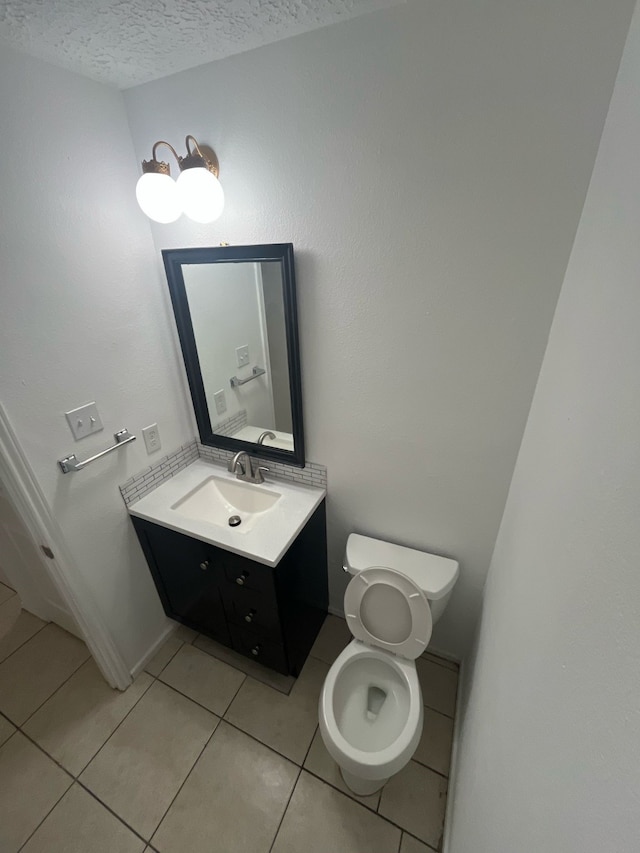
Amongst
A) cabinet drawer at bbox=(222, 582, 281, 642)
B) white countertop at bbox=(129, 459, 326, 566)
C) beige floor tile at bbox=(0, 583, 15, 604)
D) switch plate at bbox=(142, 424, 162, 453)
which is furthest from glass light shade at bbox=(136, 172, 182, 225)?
beige floor tile at bbox=(0, 583, 15, 604)

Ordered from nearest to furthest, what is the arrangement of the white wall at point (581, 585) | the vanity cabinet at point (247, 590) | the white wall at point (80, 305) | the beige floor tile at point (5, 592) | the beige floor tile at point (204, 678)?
1. the white wall at point (581, 585)
2. the white wall at point (80, 305)
3. the vanity cabinet at point (247, 590)
4. the beige floor tile at point (204, 678)
5. the beige floor tile at point (5, 592)

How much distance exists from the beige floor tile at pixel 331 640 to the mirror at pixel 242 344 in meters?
0.95

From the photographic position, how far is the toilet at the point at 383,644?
1216 millimetres

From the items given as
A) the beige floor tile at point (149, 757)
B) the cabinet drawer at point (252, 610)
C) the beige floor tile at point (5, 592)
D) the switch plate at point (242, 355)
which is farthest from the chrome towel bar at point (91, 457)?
the beige floor tile at point (5, 592)

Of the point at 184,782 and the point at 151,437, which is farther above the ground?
the point at 151,437

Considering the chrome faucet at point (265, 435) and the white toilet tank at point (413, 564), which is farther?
the chrome faucet at point (265, 435)

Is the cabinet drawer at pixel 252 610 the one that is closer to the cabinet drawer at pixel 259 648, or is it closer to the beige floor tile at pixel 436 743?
the cabinet drawer at pixel 259 648

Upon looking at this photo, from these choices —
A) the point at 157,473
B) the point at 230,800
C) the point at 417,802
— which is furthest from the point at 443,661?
the point at 157,473

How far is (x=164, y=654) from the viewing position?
5.65ft

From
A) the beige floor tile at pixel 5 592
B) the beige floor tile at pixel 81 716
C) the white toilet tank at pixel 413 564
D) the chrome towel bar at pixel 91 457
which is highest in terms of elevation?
the chrome towel bar at pixel 91 457

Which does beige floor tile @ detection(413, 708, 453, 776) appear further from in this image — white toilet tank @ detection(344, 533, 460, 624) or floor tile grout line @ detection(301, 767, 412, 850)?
white toilet tank @ detection(344, 533, 460, 624)

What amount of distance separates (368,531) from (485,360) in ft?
2.92

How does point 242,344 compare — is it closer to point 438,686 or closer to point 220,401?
point 220,401

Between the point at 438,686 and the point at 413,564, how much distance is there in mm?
680
